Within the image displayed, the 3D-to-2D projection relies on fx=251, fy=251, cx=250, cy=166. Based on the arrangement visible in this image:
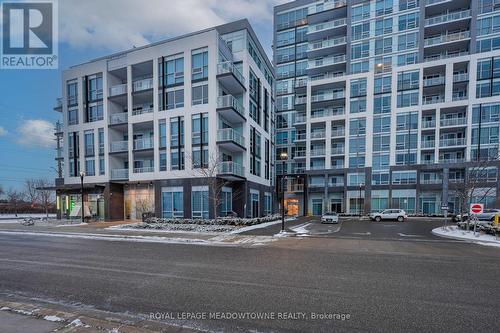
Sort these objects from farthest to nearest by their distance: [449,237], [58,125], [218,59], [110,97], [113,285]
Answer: [58,125]
[110,97]
[218,59]
[449,237]
[113,285]

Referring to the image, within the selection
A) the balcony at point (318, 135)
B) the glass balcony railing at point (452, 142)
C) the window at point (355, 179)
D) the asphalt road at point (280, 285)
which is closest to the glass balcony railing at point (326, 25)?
the balcony at point (318, 135)

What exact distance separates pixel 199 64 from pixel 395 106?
113 feet

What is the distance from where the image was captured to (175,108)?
26656mm

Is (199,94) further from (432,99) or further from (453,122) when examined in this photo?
(453,122)

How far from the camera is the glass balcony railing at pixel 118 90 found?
29.2 m

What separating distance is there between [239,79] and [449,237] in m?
22.7

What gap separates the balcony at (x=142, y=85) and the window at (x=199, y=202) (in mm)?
12734

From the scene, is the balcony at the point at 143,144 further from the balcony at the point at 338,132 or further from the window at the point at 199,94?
the balcony at the point at 338,132

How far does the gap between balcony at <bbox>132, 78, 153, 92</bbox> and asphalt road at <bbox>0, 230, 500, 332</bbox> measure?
2103 cm

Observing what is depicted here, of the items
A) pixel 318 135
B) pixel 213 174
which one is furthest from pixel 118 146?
pixel 318 135

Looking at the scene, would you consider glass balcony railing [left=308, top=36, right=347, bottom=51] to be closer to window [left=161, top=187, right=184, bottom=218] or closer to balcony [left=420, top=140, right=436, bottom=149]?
balcony [left=420, top=140, right=436, bottom=149]

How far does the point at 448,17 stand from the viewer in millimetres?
41375

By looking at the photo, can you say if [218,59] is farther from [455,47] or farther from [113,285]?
[455,47]

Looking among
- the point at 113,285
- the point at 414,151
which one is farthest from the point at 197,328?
the point at 414,151
